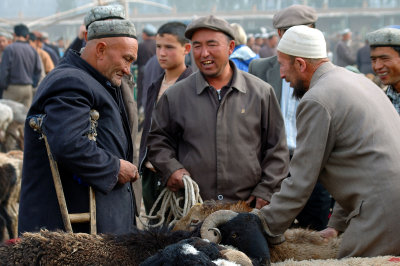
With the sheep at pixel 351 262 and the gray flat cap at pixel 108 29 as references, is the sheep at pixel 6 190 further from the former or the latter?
the sheep at pixel 351 262

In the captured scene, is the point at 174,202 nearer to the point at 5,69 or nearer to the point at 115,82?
the point at 115,82

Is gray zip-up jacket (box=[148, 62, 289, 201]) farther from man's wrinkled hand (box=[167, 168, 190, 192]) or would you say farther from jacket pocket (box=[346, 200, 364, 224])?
jacket pocket (box=[346, 200, 364, 224])

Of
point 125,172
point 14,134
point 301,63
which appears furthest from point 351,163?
point 14,134

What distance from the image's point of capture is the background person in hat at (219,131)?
4.25 meters

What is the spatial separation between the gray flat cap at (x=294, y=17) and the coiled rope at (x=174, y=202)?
190 cm

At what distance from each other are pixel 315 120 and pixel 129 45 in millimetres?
1275

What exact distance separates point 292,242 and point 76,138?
1382 mm

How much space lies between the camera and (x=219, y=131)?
425cm

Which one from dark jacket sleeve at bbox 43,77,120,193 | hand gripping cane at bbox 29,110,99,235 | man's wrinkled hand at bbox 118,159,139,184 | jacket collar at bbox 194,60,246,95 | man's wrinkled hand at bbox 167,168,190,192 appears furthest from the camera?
jacket collar at bbox 194,60,246,95

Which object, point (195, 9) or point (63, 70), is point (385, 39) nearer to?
point (63, 70)

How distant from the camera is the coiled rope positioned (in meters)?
4.14

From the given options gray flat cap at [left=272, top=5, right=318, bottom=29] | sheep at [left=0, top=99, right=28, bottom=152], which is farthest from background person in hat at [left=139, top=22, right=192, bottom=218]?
sheep at [left=0, top=99, right=28, bottom=152]

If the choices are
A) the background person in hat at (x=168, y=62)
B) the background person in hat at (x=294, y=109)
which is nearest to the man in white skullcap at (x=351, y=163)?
the background person in hat at (x=294, y=109)

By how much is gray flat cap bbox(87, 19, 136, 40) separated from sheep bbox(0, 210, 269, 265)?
4.25ft
